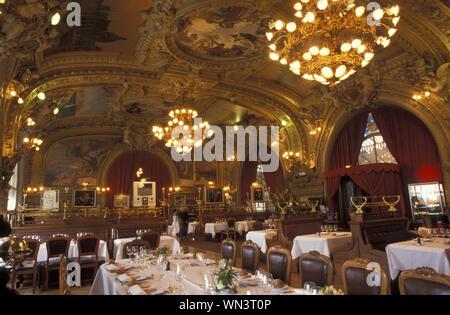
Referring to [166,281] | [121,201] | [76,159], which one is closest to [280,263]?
[166,281]

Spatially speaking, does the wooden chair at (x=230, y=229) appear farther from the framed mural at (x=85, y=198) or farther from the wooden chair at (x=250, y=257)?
the framed mural at (x=85, y=198)

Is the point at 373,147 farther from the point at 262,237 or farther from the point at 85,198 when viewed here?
the point at 85,198

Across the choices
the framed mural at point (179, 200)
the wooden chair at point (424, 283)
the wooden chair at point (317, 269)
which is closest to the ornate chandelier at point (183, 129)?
the wooden chair at point (317, 269)

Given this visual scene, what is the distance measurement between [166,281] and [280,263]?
1.19m

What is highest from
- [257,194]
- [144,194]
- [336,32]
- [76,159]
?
[336,32]

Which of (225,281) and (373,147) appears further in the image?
(373,147)

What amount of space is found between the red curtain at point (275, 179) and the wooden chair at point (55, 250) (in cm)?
1222

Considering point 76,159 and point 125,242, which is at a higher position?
point 76,159

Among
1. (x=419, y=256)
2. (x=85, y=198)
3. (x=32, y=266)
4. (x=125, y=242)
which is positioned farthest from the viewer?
(x=85, y=198)

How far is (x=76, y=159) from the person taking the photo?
669 inches

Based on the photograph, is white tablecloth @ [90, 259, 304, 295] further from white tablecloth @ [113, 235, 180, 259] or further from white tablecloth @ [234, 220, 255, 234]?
white tablecloth @ [234, 220, 255, 234]

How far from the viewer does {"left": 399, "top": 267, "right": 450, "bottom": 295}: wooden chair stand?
1.86 metres

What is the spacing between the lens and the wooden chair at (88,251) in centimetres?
604
